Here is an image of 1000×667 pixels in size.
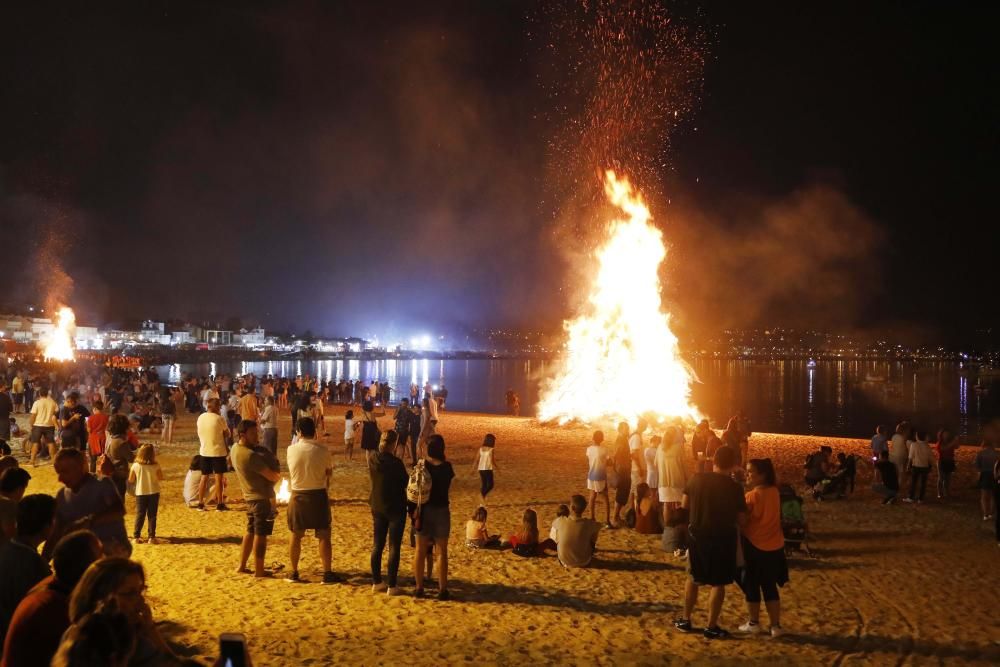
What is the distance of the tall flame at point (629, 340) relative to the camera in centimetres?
2827

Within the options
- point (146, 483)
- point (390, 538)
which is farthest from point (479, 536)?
point (146, 483)

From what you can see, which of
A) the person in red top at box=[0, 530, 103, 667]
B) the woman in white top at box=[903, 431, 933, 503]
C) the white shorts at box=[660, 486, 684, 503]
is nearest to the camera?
the person in red top at box=[0, 530, 103, 667]

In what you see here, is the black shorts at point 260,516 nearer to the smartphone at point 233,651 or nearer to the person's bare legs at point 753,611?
the person's bare legs at point 753,611

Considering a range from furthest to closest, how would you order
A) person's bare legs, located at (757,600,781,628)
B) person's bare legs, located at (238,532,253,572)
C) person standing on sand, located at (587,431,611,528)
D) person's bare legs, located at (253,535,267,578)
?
1. person standing on sand, located at (587,431,611,528)
2. person's bare legs, located at (238,532,253,572)
3. person's bare legs, located at (253,535,267,578)
4. person's bare legs, located at (757,600,781,628)

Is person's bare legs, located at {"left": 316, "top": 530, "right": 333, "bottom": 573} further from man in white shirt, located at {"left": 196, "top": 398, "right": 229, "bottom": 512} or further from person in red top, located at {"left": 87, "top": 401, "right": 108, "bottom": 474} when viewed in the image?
Result: person in red top, located at {"left": 87, "top": 401, "right": 108, "bottom": 474}

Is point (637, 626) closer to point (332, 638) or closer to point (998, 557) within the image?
point (332, 638)

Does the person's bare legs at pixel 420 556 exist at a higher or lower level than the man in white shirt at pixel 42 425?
lower

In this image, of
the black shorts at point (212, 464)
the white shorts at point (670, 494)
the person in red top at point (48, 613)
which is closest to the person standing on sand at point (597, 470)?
the white shorts at point (670, 494)

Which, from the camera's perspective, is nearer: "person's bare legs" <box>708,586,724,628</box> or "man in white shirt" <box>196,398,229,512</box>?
"person's bare legs" <box>708,586,724,628</box>

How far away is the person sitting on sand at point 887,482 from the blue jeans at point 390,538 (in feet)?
35.8

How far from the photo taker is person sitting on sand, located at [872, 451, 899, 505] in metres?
14.0

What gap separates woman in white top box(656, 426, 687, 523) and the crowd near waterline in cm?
2

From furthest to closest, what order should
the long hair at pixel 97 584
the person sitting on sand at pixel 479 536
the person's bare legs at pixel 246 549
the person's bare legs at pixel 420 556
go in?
1. the person sitting on sand at pixel 479 536
2. the person's bare legs at pixel 246 549
3. the person's bare legs at pixel 420 556
4. the long hair at pixel 97 584

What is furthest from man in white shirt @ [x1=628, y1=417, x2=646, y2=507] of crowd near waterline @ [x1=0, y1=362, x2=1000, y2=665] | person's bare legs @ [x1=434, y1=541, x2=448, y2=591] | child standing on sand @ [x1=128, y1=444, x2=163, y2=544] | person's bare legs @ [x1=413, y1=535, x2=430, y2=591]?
child standing on sand @ [x1=128, y1=444, x2=163, y2=544]
